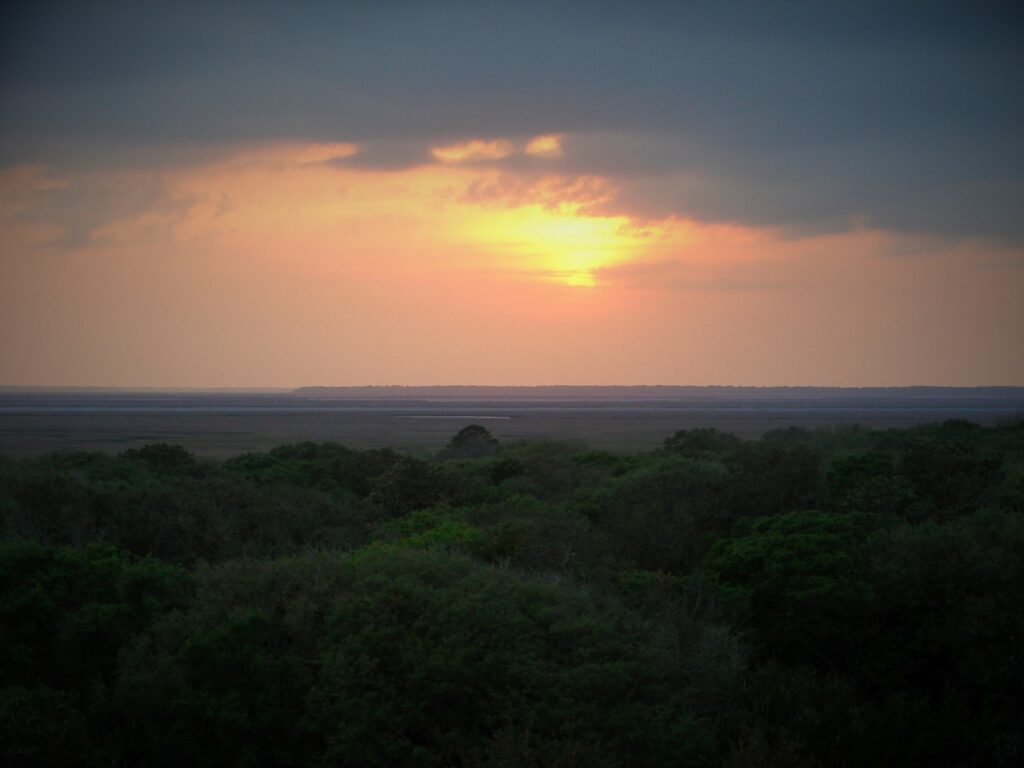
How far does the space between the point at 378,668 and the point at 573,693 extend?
9.10 ft

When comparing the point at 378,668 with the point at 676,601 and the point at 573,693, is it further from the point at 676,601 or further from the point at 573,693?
the point at 676,601

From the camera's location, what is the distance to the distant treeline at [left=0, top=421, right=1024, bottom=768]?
14.3 metres

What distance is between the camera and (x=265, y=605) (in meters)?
16.5

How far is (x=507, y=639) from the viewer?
15523mm

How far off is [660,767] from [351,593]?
17.3ft

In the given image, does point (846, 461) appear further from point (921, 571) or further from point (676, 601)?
point (676, 601)

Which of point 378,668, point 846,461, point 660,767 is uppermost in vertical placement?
point 846,461

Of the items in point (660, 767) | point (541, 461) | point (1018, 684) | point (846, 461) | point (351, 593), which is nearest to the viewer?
point (660, 767)

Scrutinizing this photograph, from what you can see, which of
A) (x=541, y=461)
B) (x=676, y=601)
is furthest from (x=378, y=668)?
(x=541, y=461)

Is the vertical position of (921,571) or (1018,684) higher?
(921,571)

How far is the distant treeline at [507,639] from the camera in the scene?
14.3m

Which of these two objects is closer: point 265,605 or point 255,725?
point 255,725

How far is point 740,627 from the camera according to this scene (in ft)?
63.5

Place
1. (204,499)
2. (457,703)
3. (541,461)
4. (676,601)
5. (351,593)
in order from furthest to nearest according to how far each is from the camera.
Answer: (541,461), (204,499), (676,601), (351,593), (457,703)
